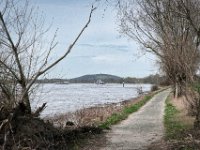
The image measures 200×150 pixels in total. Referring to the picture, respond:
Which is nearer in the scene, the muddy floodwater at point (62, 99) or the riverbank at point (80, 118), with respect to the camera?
the muddy floodwater at point (62, 99)

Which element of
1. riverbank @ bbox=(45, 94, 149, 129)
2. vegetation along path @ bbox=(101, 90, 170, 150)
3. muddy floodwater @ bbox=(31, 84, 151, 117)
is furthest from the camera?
riverbank @ bbox=(45, 94, 149, 129)

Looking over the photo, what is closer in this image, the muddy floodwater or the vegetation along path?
the vegetation along path

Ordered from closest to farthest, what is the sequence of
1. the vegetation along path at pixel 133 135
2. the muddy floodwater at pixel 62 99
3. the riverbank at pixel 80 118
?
1. the vegetation along path at pixel 133 135
2. the muddy floodwater at pixel 62 99
3. the riverbank at pixel 80 118

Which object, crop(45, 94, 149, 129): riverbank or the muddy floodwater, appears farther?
crop(45, 94, 149, 129): riverbank

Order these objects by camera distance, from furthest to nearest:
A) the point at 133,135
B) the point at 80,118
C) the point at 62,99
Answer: the point at 62,99, the point at 80,118, the point at 133,135

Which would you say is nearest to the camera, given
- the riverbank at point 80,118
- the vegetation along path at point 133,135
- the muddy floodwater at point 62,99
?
the vegetation along path at point 133,135

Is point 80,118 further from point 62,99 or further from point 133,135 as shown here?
point 62,99

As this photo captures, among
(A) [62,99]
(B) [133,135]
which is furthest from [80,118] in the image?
(A) [62,99]

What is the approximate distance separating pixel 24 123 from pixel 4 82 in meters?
1.50

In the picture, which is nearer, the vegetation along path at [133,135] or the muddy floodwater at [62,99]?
the vegetation along path at [133,135]

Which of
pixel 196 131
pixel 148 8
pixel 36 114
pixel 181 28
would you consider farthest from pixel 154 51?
pixel 36 114

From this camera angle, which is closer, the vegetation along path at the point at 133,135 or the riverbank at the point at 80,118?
the vegetation along path at the point at 133,135

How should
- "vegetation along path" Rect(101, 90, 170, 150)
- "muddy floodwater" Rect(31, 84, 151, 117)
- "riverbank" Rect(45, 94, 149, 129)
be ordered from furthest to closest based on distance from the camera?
1. "riverbank" Rect(45, 94, 149, 129)
2. "muddy floodwater" Rect(31, 84, 151, 117)
3. "vegetation along path" Rect(101, 90, 170, 150)

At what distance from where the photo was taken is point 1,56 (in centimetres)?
1495
